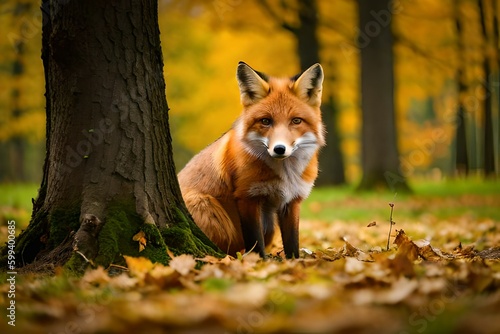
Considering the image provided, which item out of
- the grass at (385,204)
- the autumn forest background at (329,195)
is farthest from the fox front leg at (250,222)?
the grass at (385,204)

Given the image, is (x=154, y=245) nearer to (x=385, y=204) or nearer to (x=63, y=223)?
(x=63, y=223)

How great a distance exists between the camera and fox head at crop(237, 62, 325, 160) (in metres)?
4.32

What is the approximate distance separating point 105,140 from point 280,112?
1402 mm

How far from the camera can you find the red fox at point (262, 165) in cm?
438

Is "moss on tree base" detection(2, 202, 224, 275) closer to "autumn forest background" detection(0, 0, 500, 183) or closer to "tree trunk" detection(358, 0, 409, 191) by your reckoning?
"tree trunk" detection(358, 0, 409, 191)

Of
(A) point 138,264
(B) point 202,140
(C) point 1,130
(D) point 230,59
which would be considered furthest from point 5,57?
(A) point 138,264

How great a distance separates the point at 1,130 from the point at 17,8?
21.4ft

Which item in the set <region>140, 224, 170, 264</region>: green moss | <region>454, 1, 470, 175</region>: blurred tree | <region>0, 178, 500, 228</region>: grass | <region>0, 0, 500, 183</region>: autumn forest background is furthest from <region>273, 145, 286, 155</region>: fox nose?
<region>454, 1, 470, 175</region>: blurred tree

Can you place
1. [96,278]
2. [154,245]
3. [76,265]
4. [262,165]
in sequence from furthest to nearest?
[262,165]
[154,245]
[76,265]
[96,278]

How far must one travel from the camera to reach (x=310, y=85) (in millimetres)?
4594

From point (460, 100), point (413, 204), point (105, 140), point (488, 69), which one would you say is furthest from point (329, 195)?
point (105, 140)

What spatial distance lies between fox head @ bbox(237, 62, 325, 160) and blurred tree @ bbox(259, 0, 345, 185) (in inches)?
445

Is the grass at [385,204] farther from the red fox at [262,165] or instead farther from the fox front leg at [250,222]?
the fox front leg at [250,222]

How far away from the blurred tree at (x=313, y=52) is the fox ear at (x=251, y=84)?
11.4m
